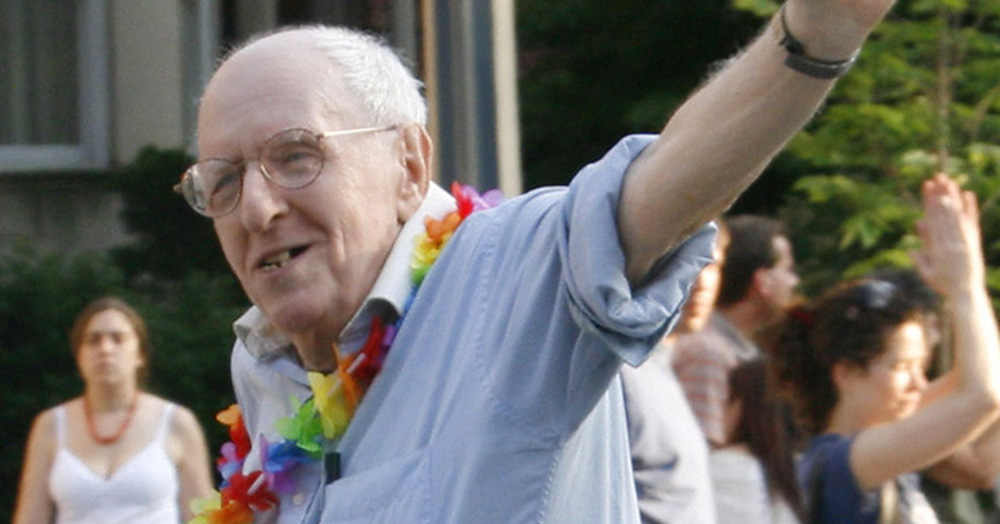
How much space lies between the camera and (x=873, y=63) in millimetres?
8234

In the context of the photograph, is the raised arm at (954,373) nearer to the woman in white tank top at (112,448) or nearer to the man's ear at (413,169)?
the man's ear at (413,169)

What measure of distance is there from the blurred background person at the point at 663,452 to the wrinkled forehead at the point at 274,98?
5.31 ft

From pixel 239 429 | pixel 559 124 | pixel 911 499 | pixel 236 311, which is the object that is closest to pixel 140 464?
pixel 236 311

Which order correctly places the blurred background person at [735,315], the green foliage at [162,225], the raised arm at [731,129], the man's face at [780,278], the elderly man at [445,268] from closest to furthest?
the raised arm at [731,129] < the elderly man at [445,268] < the blurred background person at [735,315] < the man's face at [780,278] < the green foliage at [162,225]

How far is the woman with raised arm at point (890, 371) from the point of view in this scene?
458cm

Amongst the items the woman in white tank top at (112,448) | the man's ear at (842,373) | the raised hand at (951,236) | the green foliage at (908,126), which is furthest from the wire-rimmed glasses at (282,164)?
the green foliage at (908,126)

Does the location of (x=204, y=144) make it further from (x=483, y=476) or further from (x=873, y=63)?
(x=873, y=63)

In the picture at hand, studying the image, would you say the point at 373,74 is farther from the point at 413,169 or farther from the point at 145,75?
the point at 145,75

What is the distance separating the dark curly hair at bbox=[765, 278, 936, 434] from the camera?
485 cm

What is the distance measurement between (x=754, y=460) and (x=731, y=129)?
2894mm

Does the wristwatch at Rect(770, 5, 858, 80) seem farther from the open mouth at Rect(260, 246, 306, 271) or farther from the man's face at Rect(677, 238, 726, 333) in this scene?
the man's face at Rect(677, 238, 726, 333)

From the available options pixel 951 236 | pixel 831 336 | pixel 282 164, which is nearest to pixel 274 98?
pixel 282 164

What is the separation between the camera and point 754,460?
15.3ft

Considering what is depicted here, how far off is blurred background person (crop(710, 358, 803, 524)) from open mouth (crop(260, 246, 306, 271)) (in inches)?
93.7
